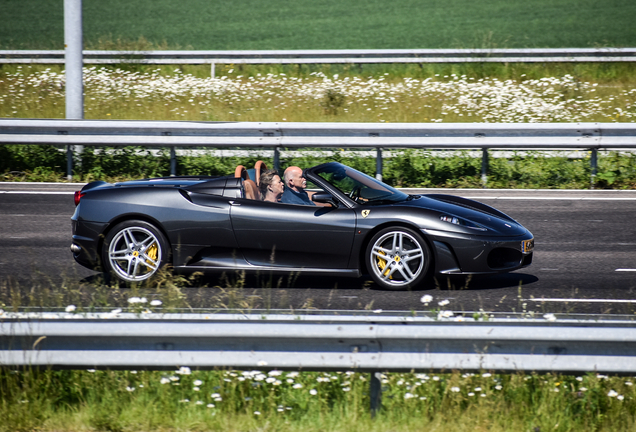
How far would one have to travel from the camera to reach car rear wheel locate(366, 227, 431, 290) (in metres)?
6.83

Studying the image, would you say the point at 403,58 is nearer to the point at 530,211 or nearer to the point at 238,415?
the point at 530,211

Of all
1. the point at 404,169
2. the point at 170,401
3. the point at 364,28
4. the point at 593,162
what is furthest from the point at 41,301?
the point at 364,28

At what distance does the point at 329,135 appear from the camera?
12805mm

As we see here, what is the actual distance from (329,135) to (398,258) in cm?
620

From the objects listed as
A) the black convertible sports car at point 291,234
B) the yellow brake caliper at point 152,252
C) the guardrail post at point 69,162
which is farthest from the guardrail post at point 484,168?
the guardrail post at point 69,162

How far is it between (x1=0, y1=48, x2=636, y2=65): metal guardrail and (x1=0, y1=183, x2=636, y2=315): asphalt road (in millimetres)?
9604

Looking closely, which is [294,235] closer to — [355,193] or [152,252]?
[355,193]

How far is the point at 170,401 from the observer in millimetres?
4328

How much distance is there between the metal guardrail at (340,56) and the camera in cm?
2014

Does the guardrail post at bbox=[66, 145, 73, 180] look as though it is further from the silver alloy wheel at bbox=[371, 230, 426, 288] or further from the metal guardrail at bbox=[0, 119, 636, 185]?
the silver alloy wheel at bbox=[371, 230, 426, 288]

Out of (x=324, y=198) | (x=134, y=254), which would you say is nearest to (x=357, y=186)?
(x=324, y=198)

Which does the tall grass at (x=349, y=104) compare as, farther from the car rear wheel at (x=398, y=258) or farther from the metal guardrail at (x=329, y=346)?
the metal guardrail at (x=329, y=346)

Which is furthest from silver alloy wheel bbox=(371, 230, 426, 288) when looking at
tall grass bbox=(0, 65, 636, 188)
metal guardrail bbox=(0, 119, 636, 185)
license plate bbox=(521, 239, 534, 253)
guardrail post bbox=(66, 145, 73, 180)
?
guardrail post bbox=(66, 145, 73, 180)

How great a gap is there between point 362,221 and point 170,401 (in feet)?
9.76
